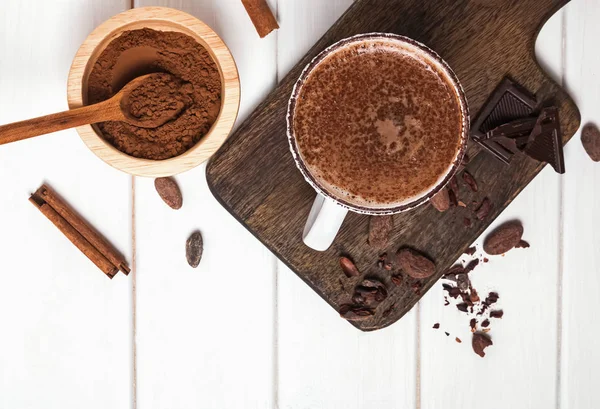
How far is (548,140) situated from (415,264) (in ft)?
1.26

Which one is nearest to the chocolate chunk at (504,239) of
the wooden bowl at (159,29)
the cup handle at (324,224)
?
the cup handle at (324,224)

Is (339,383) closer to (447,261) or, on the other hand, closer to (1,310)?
(447,261)

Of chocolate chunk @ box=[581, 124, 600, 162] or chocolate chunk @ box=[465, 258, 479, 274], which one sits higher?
chocolate chunk @ box=[581, 124, 600, 162]

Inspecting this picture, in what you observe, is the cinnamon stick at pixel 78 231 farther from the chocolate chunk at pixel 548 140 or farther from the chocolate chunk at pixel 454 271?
the chocolate chunk at pixel 548 140

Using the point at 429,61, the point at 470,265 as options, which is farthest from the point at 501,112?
the point at 470,265

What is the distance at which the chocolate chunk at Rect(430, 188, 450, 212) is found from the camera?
4.09 feet

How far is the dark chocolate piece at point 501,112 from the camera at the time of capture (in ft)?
4.07

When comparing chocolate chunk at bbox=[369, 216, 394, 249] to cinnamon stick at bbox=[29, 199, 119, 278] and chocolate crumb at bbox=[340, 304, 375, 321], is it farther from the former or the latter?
cinnamon stick at bbox=[29, 199, 119, 278]

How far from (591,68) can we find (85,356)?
1362 millimetres

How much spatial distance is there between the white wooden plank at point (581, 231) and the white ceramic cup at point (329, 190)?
377 millimetres

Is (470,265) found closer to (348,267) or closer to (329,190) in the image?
(348,267)

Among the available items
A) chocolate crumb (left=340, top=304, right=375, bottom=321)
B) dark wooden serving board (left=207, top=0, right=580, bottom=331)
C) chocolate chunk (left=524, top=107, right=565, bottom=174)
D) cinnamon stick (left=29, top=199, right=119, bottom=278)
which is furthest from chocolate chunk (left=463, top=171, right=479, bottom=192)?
cinnamon stick (left=29, top=199, right=119, bottom=278)

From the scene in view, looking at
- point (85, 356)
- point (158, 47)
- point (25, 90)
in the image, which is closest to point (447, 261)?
point (158, 47)

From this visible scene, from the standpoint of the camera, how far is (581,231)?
1378mm
